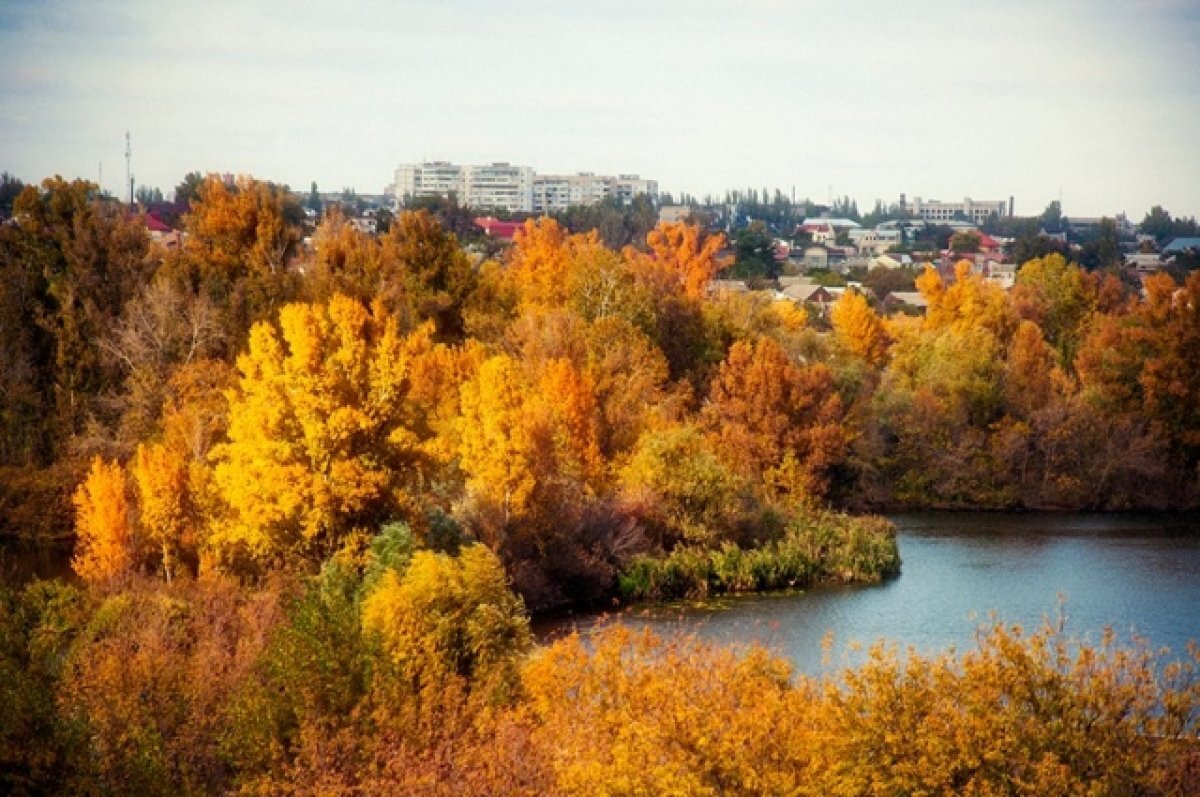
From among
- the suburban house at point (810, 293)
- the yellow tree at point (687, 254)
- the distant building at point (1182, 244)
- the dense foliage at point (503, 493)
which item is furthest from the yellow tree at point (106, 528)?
the distant building at point (1182, 244)

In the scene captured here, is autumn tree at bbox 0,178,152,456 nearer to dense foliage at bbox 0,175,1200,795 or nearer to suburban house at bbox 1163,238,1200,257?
dense foliage at bbox 0,175,1200,795

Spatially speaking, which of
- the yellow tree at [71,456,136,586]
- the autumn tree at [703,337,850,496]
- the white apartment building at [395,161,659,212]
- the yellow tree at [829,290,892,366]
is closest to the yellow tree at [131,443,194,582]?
the yellow tree at [71,456,136,586]

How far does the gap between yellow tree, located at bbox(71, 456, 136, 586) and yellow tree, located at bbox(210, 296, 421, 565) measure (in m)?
1.65

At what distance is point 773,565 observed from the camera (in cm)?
3366

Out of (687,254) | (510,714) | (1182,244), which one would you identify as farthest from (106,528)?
(1182,244)

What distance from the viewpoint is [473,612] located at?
814 inches

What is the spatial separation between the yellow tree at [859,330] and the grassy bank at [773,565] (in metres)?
A: 17.2

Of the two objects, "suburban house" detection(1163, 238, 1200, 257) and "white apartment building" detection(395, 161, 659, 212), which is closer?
"suburban house" detection(1163, 238, 1200, 257)

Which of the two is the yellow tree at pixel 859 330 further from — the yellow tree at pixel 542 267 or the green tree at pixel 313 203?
the green tree at pixel 313 203

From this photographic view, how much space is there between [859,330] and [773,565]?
814 inches

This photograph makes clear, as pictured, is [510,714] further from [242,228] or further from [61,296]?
[242,228]

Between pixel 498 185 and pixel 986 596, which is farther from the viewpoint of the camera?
pixel 498 185

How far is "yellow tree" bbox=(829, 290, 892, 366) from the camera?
2074 inches

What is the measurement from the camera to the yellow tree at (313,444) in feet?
90.8
